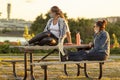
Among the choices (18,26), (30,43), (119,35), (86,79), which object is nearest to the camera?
(30,43)

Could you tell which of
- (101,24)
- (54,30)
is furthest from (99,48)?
(54,30)

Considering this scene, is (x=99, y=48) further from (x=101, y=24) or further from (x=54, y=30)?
(x=54, y=30)

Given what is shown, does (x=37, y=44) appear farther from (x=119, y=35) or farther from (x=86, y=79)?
(x=119, y=35)

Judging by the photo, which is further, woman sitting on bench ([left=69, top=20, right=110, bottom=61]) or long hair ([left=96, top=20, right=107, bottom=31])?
long hair ([left=96, top=20, right=107, bottom=31])

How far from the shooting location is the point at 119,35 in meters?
44.8

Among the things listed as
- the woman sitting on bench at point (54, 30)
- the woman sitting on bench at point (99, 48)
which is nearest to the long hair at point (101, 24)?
the woman sitting on bench at point (99, 48)

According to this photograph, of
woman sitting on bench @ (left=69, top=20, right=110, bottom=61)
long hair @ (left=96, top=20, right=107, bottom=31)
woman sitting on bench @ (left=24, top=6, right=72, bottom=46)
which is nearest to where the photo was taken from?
woman sitting on bench @ (left=24, top=6, right=72, bottom=46)

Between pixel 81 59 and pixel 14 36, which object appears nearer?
pixel 81 59

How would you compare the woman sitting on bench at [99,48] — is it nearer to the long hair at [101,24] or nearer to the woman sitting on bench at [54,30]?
the long hair at [101,24]

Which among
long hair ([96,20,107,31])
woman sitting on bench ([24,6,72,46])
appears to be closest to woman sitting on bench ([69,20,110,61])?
long hair ([96,20,107,31])

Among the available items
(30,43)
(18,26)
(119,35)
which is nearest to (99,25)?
(30,43)

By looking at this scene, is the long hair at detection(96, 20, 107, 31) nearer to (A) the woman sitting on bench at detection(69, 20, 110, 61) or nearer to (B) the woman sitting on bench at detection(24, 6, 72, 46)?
(A) the woman sitting on bench at detection(69, 20, 110, 61)

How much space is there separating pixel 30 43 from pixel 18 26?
48.4 meters

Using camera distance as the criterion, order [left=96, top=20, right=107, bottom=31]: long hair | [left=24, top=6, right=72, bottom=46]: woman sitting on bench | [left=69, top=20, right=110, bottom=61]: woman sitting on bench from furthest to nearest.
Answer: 1. [left=96, top=20, right=107, bottom=31]: long hair
2. [left=69, top=20, right=110, bottom=61]: woman sitting on bench
3. [left=24, top=6, right=72, bottom=46]: woman sitting on bench
